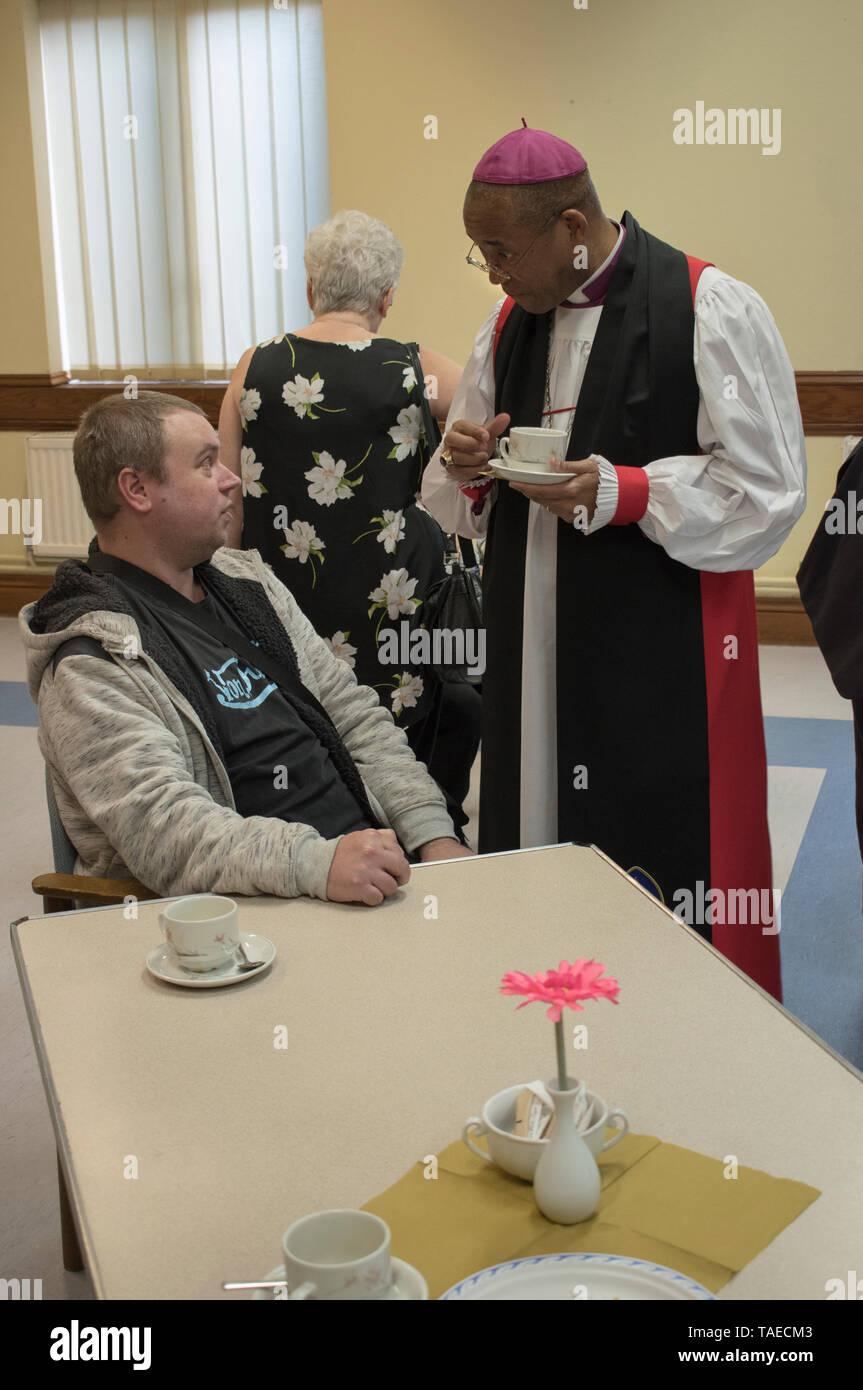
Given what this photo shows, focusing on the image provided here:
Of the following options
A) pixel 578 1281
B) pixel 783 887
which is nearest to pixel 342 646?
pixel 783 887

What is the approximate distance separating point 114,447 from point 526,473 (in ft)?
2.06

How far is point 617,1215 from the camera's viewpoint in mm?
991

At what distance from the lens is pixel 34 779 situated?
4258mm

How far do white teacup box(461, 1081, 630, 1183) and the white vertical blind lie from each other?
208 inches

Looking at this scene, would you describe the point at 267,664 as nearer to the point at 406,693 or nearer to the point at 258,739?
the point at 258,739

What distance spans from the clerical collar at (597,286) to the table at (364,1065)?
3.00 ft

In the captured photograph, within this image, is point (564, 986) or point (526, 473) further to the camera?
point (526, 473)

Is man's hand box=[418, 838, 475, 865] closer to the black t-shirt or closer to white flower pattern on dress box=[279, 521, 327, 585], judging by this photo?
the black t-shirt

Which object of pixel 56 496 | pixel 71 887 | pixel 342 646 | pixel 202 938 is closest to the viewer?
pixel 202 938

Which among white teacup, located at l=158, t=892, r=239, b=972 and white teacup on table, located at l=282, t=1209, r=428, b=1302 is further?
white teacup, located at l=158, t=892, r=239, b=972

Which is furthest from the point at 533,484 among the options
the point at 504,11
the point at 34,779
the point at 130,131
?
the point at 130,131

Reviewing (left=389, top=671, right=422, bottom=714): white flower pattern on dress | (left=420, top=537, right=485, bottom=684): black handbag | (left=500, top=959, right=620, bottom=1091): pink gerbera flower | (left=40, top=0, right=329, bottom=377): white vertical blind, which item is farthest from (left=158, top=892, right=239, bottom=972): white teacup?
(left=40, top=0, right=329, bottom=377): white vertical blind

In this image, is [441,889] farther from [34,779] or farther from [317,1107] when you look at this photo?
[34,779]

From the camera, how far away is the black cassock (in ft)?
6.39
